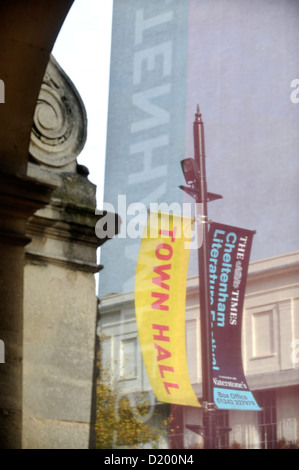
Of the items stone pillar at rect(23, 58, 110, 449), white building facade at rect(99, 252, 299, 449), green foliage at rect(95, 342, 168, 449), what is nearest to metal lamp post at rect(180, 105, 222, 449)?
stone pillar at rect(23, 58, 110, 449)

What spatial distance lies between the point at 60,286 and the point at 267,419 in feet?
98.5

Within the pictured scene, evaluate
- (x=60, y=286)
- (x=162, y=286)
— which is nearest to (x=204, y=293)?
(x=162, y=286)

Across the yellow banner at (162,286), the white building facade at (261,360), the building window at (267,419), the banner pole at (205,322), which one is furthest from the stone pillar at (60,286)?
the building window at (267,419)

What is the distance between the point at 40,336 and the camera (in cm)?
439

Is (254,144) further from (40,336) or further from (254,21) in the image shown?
(40,336)

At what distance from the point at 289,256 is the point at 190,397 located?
18480 millimetres

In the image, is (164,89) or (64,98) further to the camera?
(164,89)

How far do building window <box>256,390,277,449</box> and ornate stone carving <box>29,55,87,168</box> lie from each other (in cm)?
2921

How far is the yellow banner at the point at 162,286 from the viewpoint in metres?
14.0

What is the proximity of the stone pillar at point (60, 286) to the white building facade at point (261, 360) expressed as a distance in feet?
92.9

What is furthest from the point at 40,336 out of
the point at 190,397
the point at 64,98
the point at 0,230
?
the point at 190,397

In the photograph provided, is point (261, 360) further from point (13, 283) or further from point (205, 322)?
point (13, 283)

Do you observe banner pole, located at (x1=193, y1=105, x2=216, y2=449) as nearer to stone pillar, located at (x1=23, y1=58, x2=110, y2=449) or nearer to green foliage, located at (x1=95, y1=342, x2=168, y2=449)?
stone pillar, located at (x1=23, y1=58, x2=110, y2=449)

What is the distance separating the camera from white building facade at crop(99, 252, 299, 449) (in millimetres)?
32875
